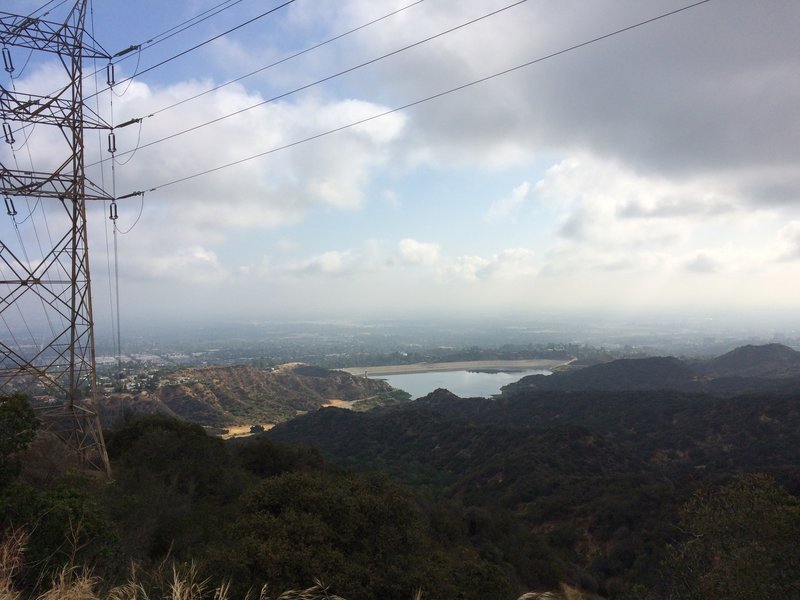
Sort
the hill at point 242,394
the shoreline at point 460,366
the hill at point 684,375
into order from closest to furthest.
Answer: the hill at point 242,394, the hill at point 684,375, the shoreline at point 460,366

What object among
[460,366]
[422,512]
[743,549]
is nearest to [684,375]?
[460,366]

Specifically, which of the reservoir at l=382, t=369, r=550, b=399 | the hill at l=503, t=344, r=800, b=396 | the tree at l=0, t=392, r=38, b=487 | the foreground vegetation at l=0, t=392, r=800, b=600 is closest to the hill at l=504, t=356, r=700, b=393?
the hill at l=503, t=344, r=800, b=396

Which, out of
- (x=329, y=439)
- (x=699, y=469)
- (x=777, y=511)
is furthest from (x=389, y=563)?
(x=329, y=439)

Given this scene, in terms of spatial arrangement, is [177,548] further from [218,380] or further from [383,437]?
[218,380]

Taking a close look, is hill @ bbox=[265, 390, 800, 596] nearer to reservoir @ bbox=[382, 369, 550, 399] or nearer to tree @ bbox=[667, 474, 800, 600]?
tree @ bbox=[667, 474, 800, 600]

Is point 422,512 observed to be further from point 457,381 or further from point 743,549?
point 457,381

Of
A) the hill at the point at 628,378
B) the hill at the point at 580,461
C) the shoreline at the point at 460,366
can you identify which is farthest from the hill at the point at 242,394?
the hill at the point at 628,378

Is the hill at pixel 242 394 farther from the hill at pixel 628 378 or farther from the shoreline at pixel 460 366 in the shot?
the hill at pixel 628 378
